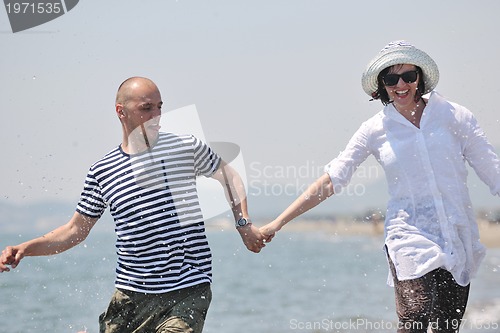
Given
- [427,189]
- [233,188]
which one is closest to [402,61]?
[427,189]

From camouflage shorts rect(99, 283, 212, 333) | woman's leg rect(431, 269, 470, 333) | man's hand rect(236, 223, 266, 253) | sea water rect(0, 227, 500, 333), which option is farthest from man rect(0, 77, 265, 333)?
sea water rect(0, 227, 500, 333)

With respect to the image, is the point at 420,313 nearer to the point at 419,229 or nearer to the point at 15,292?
the point at 419,229

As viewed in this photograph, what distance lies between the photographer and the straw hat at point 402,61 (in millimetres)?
5711

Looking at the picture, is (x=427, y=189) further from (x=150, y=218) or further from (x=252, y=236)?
(x=150, y=218)

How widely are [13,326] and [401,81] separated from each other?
9772 mm

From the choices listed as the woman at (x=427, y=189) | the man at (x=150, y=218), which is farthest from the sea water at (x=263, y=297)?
the woman at (x=427, y=189)

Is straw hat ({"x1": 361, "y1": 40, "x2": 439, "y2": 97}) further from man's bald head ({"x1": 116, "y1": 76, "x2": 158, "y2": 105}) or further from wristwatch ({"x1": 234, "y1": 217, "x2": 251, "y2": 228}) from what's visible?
man's bald head ({"x1": 116, "y1": 76, "x2": 158, "y2": 105})

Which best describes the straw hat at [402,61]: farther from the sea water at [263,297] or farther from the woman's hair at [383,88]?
the sea water at [263,297]

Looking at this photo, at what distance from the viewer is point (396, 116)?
572 cm

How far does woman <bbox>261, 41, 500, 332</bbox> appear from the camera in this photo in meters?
5.55

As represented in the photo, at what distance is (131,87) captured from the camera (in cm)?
571

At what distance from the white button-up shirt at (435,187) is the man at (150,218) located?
0.94 m

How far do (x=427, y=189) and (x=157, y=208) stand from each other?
62.0 inches

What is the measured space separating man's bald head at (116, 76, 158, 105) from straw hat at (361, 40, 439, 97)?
1.33 meters
